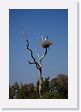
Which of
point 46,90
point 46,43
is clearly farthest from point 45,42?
point 46,90

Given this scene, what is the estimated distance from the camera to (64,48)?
1.95 meters

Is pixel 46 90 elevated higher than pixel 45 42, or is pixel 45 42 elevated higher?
pixel 45 42

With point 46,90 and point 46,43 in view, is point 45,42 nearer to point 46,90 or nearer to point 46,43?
point 46,43

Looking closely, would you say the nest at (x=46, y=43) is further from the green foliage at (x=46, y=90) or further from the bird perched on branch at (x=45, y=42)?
the green foliage at (x=46, y=90)

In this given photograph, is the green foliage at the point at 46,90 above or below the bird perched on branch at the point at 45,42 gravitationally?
below

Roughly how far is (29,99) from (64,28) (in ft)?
1.84

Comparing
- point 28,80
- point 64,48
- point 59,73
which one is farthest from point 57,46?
point 28,80

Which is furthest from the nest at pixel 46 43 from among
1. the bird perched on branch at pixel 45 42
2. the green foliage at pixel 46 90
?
the green foliage at pixel 46 90

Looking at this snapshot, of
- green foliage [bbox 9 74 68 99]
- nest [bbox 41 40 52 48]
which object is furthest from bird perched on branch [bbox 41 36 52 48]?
green foliage [bbox 9 74 68 99]

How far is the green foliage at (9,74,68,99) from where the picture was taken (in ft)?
6.34

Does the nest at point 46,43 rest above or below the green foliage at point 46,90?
above

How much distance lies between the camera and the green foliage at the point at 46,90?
6.34 feet

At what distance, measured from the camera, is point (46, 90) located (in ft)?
6.39

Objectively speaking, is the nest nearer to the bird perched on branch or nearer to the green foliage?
the bird perched on branch
